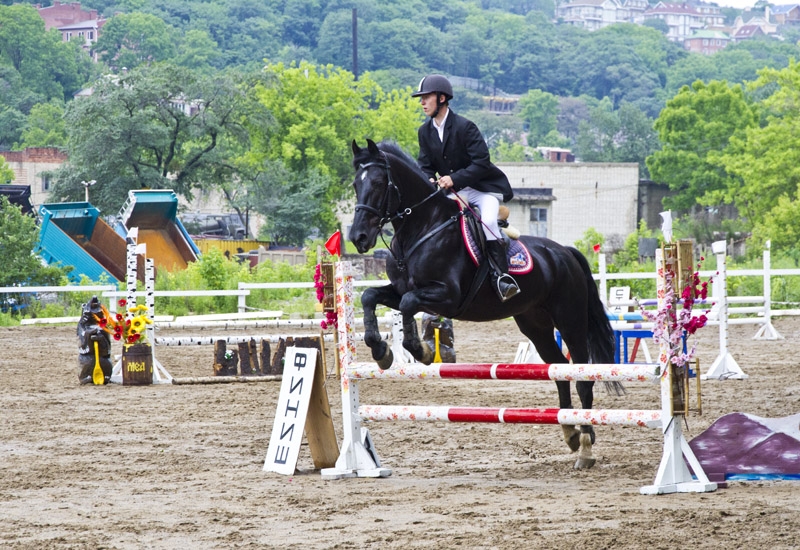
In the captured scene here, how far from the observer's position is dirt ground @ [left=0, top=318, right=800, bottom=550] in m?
5.44

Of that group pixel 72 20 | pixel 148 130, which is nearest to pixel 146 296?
pixel 148 130

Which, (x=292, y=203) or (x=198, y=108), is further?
(x=292, y=203)

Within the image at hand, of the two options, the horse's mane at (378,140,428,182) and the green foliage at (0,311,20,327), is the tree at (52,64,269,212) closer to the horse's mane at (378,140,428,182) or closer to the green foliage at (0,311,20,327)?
the green foliage at (0,311,20,327)

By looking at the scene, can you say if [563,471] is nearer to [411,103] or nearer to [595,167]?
[595,167]

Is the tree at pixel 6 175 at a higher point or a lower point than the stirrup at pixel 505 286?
higher

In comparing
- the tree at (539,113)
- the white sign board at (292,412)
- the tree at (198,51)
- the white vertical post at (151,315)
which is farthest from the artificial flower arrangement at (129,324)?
the tree at (539,113)

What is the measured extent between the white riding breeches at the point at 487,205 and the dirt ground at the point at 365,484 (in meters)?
1.61

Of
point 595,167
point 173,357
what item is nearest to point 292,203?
point 595,167

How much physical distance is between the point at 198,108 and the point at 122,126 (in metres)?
3.66

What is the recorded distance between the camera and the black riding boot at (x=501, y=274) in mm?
7469

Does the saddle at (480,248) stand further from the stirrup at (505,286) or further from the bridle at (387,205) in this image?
the bridle at (387,205)

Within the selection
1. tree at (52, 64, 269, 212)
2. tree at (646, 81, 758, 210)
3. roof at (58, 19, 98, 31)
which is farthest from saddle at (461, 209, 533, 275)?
roof at (58, 19, 98, 31)

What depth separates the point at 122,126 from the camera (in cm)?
4688

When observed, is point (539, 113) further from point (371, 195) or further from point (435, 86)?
point (371, 195)
